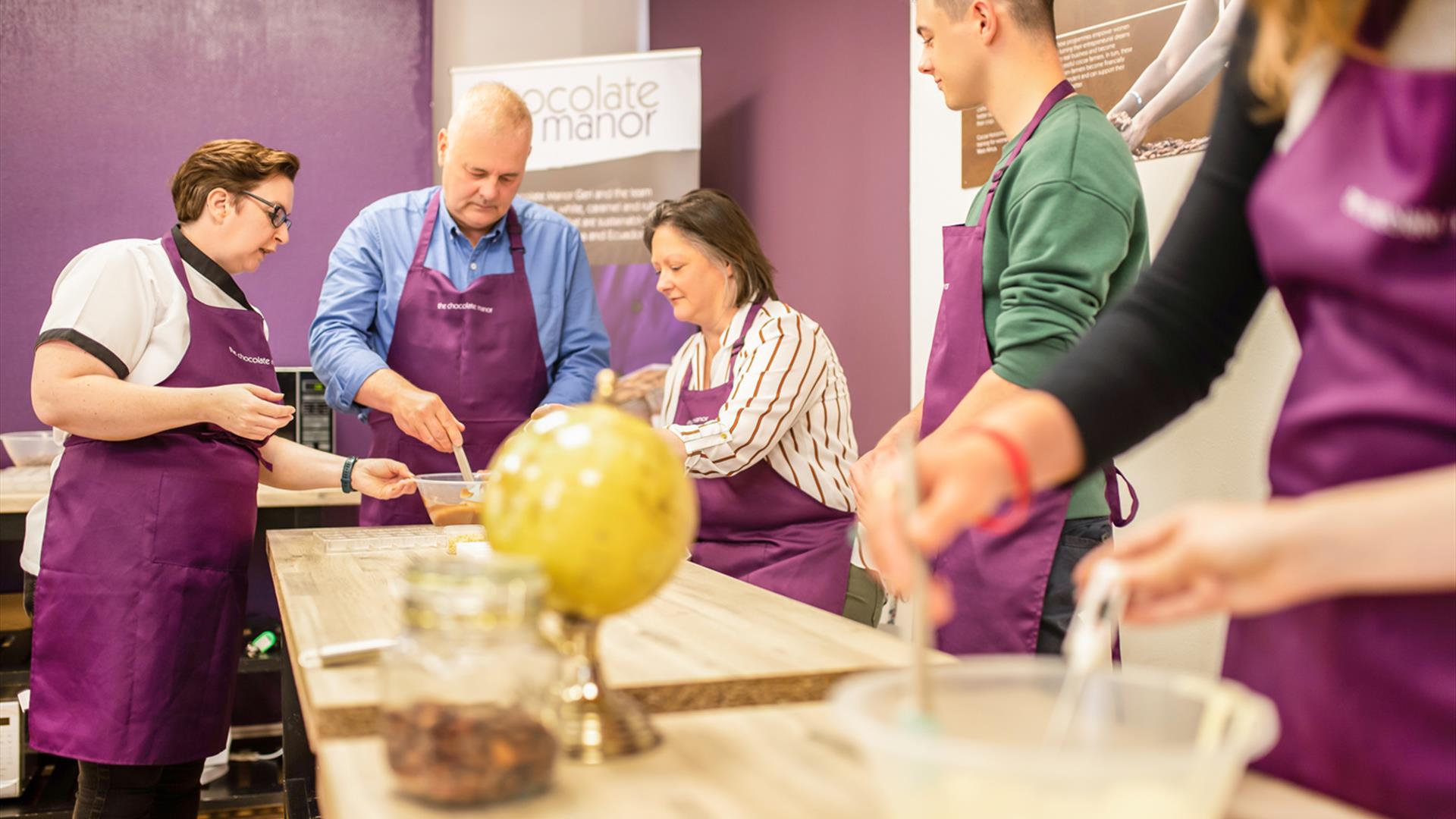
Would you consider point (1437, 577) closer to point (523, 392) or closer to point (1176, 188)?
point (1176, 188)

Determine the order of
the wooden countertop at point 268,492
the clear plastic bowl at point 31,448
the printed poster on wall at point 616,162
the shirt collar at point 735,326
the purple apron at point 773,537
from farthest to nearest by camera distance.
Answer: the printed poster on wall at point 616,162 < the clear plastic bowl at point 31,448 < the wooden countertop at point 268,492 < the shirt collar at point 735,326 < the purple apron at point 773,537

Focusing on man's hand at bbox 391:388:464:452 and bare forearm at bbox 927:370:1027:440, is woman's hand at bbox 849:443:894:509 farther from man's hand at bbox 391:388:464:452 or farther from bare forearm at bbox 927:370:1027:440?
man's hand at bbox 391:388:464:452

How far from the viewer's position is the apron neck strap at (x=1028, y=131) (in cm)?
187

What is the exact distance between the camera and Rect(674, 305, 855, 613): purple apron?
277 centimetres

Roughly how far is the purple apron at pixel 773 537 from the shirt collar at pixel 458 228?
2.76ft

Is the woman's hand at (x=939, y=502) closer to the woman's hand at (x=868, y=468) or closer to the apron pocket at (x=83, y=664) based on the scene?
the woman's hand at (x=868, y=468)

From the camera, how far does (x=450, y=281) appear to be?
302 cm

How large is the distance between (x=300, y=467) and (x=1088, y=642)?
2.34m

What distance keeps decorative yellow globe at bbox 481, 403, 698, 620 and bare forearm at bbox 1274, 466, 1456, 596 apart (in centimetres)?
42

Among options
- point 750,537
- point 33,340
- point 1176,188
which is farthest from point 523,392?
point 33,340

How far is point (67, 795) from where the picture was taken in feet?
10.8

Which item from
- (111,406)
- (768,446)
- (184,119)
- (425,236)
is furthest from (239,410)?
(184,119)

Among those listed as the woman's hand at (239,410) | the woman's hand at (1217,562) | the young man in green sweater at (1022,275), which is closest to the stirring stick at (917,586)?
the woman's hand at (1217,562)

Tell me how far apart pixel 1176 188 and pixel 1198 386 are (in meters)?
1.43
